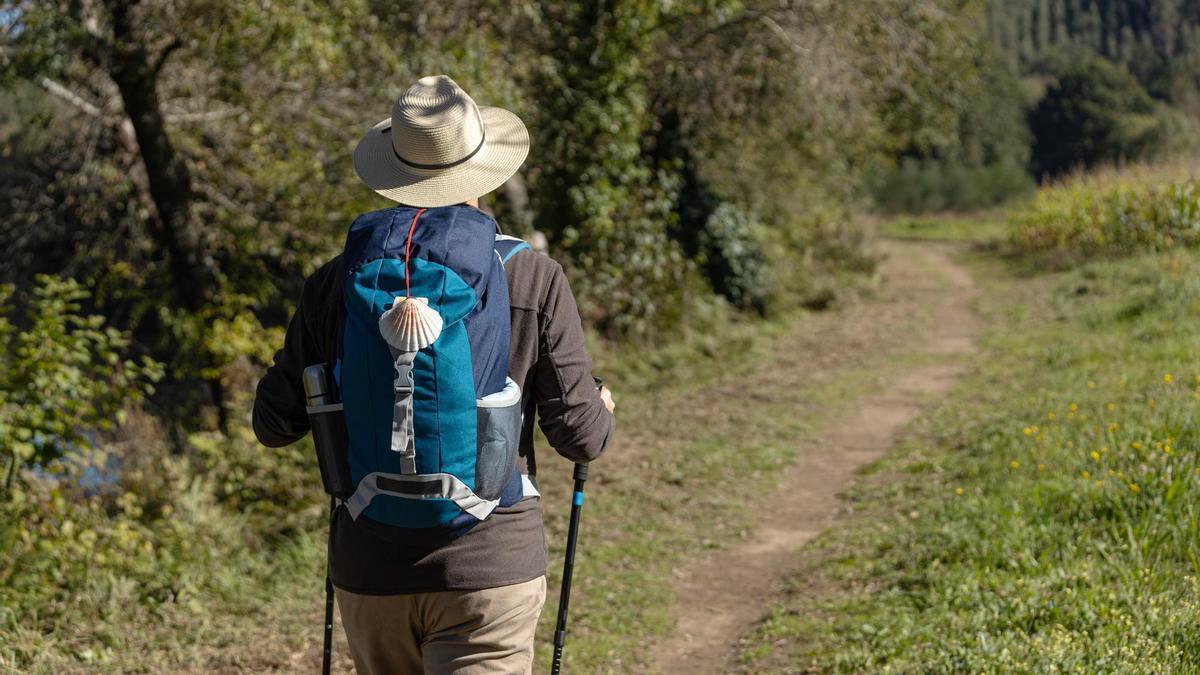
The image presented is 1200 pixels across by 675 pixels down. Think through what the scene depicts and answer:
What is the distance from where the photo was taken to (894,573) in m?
5.23

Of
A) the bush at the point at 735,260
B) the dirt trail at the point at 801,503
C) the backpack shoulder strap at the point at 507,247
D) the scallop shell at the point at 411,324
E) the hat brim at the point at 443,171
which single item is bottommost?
the dirt trail at the point at 801,503

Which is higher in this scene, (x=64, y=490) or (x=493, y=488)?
(x=493, y=488)

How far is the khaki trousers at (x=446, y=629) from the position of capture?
236 cm

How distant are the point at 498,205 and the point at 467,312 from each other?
9105 millimetres

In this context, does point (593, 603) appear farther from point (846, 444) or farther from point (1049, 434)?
point (846, 444)

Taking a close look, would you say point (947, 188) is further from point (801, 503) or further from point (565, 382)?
Result: point (565, 382)

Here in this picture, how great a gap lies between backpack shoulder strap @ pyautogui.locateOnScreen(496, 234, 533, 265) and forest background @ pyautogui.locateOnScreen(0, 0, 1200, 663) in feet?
11.0

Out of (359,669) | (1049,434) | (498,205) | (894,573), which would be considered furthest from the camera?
(498,205)

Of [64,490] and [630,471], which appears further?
[630,471]

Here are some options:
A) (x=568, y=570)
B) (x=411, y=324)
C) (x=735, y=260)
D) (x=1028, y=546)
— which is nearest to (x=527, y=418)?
(x=411, y=324)

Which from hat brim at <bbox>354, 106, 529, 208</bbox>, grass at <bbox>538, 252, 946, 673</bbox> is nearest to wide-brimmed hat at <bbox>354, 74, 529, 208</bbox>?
hat brim at <bbox>354, 106, 529, 208</bbox>

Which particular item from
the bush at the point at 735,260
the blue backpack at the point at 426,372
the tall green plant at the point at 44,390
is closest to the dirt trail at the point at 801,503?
the bush at the point at 735,260

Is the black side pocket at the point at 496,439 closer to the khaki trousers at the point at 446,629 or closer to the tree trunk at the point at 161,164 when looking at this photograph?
the khaki trousers at the point at 446,629

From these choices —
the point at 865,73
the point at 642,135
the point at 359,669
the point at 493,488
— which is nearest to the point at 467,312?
the point at 493,488
